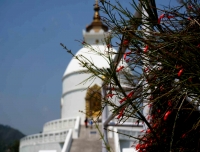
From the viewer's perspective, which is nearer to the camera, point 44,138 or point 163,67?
point 163,67

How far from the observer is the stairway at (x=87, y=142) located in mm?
12750

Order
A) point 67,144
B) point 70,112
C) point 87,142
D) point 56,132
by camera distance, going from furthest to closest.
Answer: point 70,112 < point 56,132 < point 87,142 < point 67,144

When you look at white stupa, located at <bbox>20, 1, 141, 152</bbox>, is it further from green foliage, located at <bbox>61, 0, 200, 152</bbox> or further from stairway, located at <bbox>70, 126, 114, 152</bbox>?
green foliage, located at <bbox>61, 0, 200, 152</bbox>

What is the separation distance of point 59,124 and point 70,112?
102 inches

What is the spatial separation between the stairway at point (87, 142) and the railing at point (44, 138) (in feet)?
2.83

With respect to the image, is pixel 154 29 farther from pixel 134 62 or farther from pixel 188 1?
pixel 188 1

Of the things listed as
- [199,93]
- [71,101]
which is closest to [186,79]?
[199,93]

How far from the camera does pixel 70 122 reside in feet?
57.1

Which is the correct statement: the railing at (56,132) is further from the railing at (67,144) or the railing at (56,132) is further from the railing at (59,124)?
the railing at (67,144)

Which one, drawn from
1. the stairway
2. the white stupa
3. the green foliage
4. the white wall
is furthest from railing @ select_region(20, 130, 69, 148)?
the green foliage

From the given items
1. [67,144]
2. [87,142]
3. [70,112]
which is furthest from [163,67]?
[70,112]

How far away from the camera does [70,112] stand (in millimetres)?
20438

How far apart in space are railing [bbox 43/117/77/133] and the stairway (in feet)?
4.59

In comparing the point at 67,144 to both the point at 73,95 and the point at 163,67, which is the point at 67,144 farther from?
the point at 163,67
